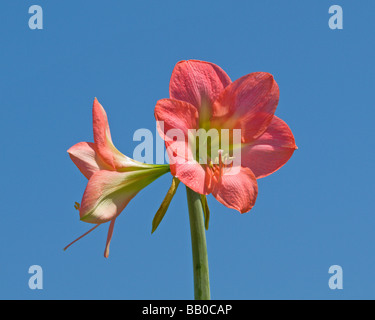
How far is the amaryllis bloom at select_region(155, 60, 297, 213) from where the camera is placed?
1370 millimetres

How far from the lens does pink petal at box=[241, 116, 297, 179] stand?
4.71ft

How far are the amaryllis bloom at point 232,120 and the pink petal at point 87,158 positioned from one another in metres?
0.23

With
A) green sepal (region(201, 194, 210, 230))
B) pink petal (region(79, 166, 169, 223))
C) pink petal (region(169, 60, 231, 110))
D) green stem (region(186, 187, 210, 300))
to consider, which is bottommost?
green stem (region(186, 187, 210, 300))

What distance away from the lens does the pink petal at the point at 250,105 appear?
1.44m

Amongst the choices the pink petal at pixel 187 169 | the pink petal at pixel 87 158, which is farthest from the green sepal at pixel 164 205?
the pink petal at pixel 87 158

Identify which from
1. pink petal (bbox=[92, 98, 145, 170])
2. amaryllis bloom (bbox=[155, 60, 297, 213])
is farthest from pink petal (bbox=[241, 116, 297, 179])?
pink petal (bbox=[92, 98, 145, 170])

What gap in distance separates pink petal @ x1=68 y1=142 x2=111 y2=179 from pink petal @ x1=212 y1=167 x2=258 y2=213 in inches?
11.9

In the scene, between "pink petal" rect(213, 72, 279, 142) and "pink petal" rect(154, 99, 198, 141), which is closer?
"pink petal" rect(154, 99, 198, 141)

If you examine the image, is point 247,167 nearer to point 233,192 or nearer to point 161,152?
point 233,192

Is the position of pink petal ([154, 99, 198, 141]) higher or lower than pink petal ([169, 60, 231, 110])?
lower

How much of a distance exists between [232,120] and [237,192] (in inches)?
8.6

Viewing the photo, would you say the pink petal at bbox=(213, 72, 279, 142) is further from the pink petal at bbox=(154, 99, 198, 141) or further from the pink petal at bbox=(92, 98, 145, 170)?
the pink petal at bbox=(92, 98, 145, 170)

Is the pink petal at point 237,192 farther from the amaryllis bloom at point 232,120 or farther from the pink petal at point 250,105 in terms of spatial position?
the pink petal at point 250,105
